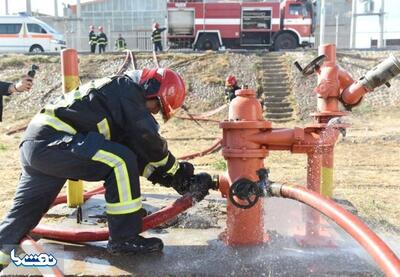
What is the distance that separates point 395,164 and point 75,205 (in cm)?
617

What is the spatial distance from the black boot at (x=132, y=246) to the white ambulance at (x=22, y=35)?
2309 cm

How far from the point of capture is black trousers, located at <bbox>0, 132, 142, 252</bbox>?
9.09 feet

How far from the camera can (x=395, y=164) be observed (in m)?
8.50

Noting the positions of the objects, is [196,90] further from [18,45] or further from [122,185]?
[122,185]

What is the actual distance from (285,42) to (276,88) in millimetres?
7600

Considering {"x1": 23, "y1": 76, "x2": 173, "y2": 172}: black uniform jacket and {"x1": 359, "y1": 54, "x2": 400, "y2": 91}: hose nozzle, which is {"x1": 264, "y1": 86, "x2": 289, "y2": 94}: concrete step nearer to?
{"x1": 359, "y1": 54, "x2": 400, "y2": 91}: hose nozzle

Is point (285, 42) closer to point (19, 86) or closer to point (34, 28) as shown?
point (34, 28)

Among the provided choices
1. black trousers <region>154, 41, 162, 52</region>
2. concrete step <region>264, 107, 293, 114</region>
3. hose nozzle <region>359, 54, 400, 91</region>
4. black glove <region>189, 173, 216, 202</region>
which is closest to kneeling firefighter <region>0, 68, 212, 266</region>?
black glove <region>189, 173, 216, 202</region>

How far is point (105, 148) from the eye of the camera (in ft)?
9.12

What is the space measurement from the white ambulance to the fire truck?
650 cm

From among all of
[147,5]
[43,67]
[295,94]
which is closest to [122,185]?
[295,94]

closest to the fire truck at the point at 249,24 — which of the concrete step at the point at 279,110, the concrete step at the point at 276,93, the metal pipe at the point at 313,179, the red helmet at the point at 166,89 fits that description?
the concrete step at the point at 276,93

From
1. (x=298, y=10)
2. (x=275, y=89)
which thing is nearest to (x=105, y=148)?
(x=275, y=89)

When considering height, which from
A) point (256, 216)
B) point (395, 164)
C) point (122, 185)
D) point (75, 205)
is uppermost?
point (122, 185)
